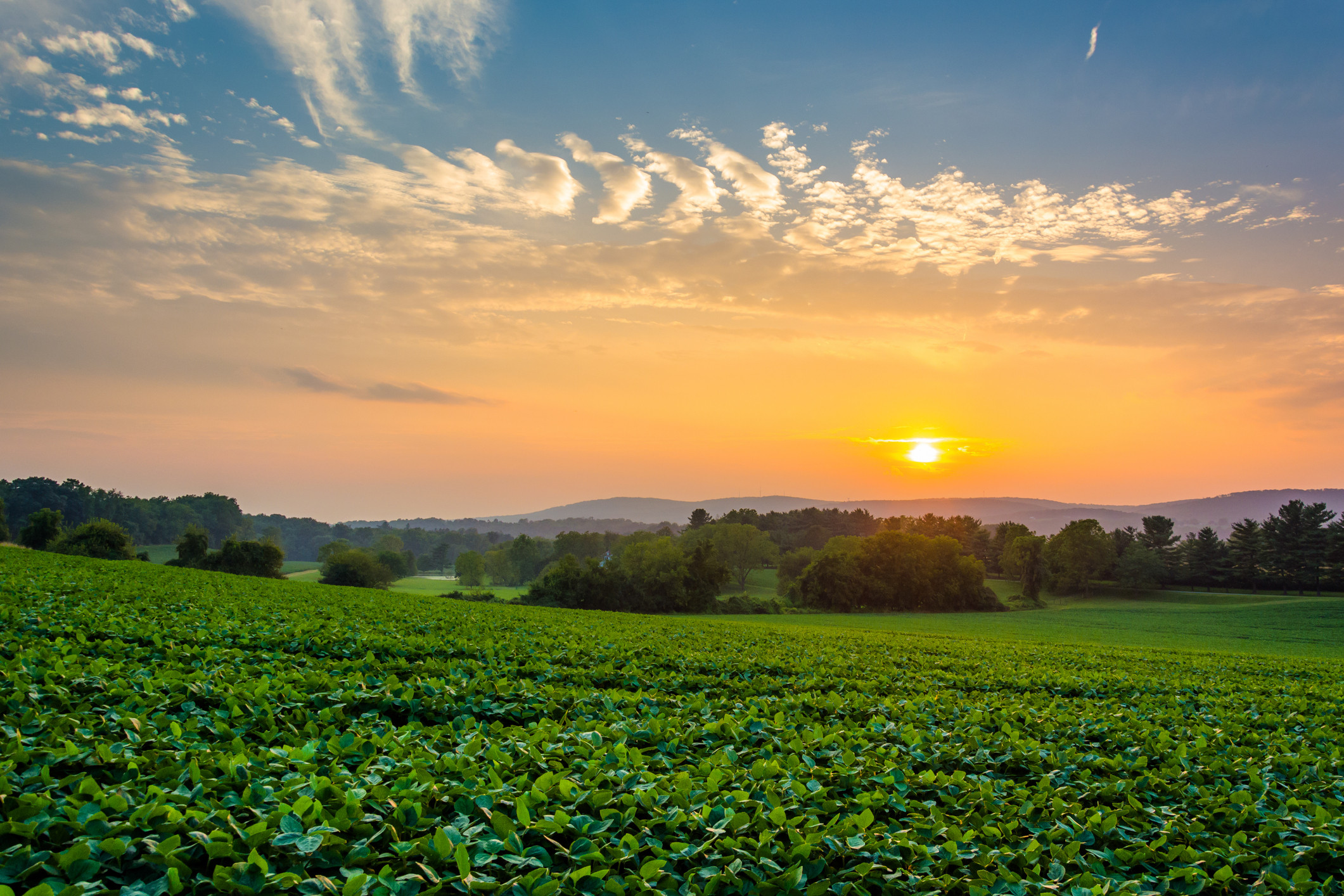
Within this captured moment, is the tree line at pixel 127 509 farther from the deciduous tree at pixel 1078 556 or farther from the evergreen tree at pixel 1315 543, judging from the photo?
the evergreen tree at pixel 1315 543

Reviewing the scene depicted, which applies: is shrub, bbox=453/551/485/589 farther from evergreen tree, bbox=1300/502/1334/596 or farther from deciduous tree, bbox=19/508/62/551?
evergreen tree, bbox=1300/502/1334/596

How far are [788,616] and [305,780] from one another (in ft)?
184

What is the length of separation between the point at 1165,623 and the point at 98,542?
272ft

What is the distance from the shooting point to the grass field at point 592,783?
→ 2926 millimetres

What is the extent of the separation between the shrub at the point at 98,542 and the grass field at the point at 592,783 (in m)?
51.3

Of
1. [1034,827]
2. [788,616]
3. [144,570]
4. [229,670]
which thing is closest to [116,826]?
[229,670]

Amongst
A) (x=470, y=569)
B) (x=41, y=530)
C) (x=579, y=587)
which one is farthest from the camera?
(x=470, y=569)

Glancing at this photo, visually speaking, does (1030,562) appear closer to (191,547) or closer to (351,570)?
(351,570)

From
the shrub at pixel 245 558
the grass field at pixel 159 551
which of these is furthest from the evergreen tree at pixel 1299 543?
the grass field at pixel 159 551

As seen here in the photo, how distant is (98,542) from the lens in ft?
159

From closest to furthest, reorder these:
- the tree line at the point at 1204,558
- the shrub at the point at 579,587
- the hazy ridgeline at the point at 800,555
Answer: the shrub at the point at 579,587, the hazy ridgeline at the point at 800,555, the tree line at the point at 1204,558

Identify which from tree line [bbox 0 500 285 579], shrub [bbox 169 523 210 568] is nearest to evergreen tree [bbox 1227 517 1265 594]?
tree line [bbox 0 500 285 579]

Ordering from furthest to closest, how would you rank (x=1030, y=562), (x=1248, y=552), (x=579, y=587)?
(x=1030, y=562), (x=1248, y=552), (x=579, y=587)

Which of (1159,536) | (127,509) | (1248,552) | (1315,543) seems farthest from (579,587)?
(127,509)
